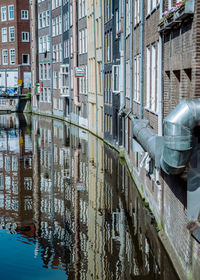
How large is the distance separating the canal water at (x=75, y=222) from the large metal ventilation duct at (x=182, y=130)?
10.1ft

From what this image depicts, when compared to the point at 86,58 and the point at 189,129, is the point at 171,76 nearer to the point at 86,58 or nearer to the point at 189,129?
the point at 189,129

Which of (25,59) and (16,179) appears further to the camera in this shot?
(25,59)

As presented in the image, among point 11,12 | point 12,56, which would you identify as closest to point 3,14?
point 11,12

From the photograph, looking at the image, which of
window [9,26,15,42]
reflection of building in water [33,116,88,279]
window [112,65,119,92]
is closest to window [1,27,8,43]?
window [9,26,15,42]

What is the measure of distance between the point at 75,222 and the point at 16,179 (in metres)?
8.01

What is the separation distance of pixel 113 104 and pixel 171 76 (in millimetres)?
18714

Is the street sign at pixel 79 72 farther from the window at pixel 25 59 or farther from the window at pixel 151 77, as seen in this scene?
the window at pixel 25 59

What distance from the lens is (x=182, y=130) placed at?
8844mm

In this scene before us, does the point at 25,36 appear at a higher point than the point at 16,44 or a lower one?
higher

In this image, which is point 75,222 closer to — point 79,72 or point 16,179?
point 16,179

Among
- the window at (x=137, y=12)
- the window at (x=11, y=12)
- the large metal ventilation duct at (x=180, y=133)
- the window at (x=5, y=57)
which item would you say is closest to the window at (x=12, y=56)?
the window at (x=5, y=57)

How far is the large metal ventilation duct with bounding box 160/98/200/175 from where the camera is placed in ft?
29.0

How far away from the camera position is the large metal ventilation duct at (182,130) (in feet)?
29.0

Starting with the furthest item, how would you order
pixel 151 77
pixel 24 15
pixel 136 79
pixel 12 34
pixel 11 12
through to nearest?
pixel 12 34 → pixel 11 12 → pixel 24 15 → pixel 136 79 → pixel 151 77
